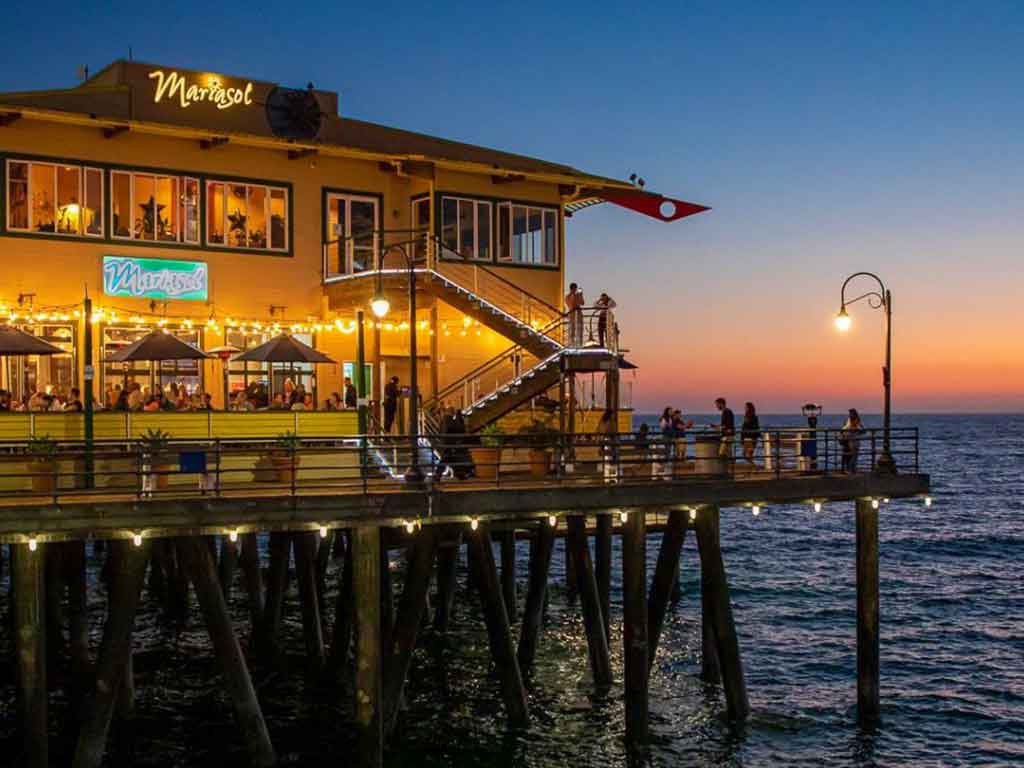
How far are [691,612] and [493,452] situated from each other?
14.5 meters

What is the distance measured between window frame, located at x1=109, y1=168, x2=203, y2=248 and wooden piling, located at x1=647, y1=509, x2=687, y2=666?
43.2 ft

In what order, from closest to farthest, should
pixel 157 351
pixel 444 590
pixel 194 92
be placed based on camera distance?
pixel 157 351 < pixel 194 92 < pixel 444 590

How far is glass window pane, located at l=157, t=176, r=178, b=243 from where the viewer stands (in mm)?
29172

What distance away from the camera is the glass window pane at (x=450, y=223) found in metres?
33.1

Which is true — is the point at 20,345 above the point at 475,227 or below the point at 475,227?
below

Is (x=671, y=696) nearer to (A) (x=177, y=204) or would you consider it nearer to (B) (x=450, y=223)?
(B) (x=450, y=223)

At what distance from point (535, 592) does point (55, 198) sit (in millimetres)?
13259

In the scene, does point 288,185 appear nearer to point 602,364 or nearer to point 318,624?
point 602,364

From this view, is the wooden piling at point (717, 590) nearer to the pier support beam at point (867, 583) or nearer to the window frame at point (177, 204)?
the pier support beam at point (867, 583)

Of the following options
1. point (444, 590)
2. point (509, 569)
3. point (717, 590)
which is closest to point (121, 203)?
point (444, 590)

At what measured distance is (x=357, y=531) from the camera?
19.1m

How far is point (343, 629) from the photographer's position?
25453mm

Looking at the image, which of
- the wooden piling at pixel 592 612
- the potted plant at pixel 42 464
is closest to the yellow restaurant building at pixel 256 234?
the wooden piling at pixel 592 612

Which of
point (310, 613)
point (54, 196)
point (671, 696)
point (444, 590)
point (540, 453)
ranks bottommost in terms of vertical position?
point (671, 696)
